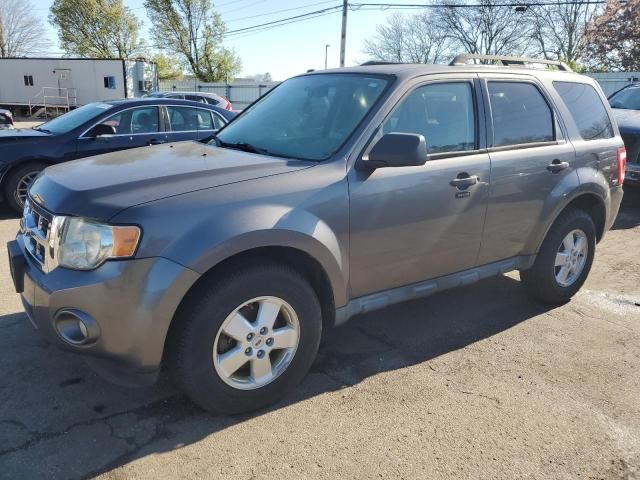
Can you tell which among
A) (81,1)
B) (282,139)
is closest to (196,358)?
(282,139)

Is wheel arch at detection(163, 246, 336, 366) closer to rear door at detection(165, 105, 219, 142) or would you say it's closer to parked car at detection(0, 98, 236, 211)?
parked car at detection(0, 98, 236, 211)

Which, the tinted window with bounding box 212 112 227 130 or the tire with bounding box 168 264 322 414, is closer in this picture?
the tire with bounding box 168 264 322 414

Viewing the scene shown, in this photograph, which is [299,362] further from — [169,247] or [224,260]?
[169,247]

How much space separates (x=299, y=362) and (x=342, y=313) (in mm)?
382

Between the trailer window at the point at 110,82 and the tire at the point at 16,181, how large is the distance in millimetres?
24971

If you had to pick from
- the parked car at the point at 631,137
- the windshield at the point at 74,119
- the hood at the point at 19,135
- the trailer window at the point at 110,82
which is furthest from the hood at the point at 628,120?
the trailer window at the point at 110,82

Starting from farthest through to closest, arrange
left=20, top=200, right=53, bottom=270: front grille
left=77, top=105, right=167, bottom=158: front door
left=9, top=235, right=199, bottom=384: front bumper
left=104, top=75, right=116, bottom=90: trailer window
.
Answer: left=104, top=75, right=116, bottom=90: trailer window, left=77, top=105, right=167, bottom=158: front door, left=20, top=200, right=53, bottom=270: front grille, left=9, top=235, right=199, bottom=384: front bumper

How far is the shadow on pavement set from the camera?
8.39 ft

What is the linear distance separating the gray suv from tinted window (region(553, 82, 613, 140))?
0.10 feet

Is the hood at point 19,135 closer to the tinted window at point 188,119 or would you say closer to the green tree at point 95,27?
Result: the tinted window at point 188,119

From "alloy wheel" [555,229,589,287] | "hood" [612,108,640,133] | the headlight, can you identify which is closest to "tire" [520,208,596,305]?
"alloy wheel" [555,229,589,287]

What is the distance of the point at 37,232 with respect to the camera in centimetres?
281

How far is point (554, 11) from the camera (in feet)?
150

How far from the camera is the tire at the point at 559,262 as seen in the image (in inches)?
170
